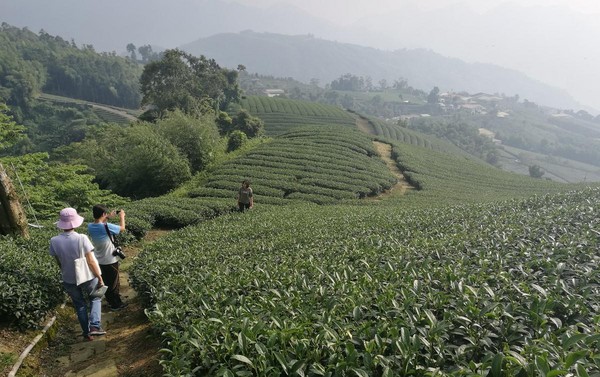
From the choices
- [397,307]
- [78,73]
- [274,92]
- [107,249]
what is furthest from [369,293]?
[274,92]

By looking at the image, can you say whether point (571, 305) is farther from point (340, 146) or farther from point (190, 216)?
point (340, 146)

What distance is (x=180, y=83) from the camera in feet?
186

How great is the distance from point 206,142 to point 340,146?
522 inches

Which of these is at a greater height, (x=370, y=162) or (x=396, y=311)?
(x=396, y=311)

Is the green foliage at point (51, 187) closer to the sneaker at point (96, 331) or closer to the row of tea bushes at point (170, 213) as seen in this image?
the row of tea bushes at point (170, 213)

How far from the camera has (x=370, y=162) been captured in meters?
36.5

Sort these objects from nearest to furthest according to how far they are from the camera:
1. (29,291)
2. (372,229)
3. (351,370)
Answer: (351,370)
(29,291)
(372,229)

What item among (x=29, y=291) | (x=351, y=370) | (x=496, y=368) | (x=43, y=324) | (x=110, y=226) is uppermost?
(x=496, y=368)

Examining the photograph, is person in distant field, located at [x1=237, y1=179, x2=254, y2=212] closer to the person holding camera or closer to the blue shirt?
the person holding camera

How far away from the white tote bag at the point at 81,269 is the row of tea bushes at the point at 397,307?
1.02m

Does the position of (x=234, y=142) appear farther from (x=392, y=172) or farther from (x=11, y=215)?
(x=11, y=215)

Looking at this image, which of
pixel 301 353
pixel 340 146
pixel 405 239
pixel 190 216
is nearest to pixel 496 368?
pixel 301 353

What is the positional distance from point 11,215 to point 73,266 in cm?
365

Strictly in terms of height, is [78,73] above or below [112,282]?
above
